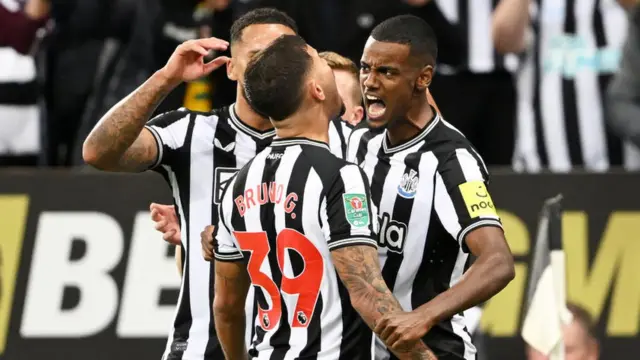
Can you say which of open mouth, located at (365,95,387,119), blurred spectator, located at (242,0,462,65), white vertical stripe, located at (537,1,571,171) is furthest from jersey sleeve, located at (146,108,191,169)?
white vertical stripe, located at (537,1,571,171)

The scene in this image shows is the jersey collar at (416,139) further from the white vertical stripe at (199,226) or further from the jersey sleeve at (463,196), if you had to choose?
the white vertical stripe at (199,226)

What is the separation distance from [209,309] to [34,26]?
3.99 metres

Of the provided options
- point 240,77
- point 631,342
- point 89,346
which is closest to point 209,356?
point 240,77

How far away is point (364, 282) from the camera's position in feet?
14.9

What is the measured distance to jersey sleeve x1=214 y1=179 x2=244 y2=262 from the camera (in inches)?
192

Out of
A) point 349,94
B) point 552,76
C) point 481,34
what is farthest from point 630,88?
point 349,94

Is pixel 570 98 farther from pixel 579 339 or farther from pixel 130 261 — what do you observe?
pixel 130 261

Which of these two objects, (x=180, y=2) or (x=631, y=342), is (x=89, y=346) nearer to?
(x=180, y=2)

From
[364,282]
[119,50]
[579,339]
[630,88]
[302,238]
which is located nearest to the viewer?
[364,282]

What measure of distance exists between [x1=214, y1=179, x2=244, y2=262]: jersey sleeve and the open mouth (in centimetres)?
57

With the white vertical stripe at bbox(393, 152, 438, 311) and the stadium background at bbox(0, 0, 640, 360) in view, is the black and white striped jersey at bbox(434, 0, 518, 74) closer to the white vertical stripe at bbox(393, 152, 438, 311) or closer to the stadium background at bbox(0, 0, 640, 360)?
the stadium background at bbox(0, 0, 640, 360)

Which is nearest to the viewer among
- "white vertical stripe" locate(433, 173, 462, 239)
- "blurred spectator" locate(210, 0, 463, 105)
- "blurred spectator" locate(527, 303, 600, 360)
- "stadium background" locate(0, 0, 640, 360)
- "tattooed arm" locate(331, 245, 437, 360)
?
"tattooed arm" locate(331, 245, 437, 360)

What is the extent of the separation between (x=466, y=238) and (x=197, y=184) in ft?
4.43

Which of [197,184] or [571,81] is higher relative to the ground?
[197,184]
